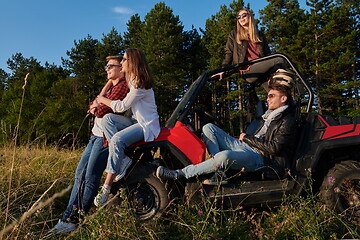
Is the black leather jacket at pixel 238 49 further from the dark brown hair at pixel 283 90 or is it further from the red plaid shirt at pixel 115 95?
the red plaid shirt at pixel 115 95

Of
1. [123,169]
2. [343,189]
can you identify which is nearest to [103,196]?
[123,169]

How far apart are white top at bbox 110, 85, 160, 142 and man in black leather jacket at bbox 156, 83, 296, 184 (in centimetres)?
41

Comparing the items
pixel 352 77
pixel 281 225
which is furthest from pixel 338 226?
pixel 352 77

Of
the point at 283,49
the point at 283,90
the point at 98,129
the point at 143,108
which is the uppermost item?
the point at 283,49

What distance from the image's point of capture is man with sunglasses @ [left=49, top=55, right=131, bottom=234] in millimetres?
2951

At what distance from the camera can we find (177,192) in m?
3.02

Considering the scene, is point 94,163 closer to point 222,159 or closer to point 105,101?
point 105,101

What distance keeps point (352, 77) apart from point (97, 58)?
2604 cm

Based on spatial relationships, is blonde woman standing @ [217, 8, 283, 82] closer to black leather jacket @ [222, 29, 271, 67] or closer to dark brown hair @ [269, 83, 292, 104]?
black leather jacket @ [222, 29, 271, 67]

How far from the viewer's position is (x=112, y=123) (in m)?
3.03

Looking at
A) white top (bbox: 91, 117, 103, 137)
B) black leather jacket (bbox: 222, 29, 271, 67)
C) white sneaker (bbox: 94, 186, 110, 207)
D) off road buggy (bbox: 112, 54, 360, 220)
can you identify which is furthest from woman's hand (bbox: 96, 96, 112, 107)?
black leather jacket (bbox: 222, 29, 271, 67)

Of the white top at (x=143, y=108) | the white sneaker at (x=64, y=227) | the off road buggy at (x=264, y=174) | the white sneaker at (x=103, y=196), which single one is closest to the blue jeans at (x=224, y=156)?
the off road buggy at (x=264, y=174)

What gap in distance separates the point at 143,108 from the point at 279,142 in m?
1.42

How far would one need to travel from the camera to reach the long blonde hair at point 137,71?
3068 mm
